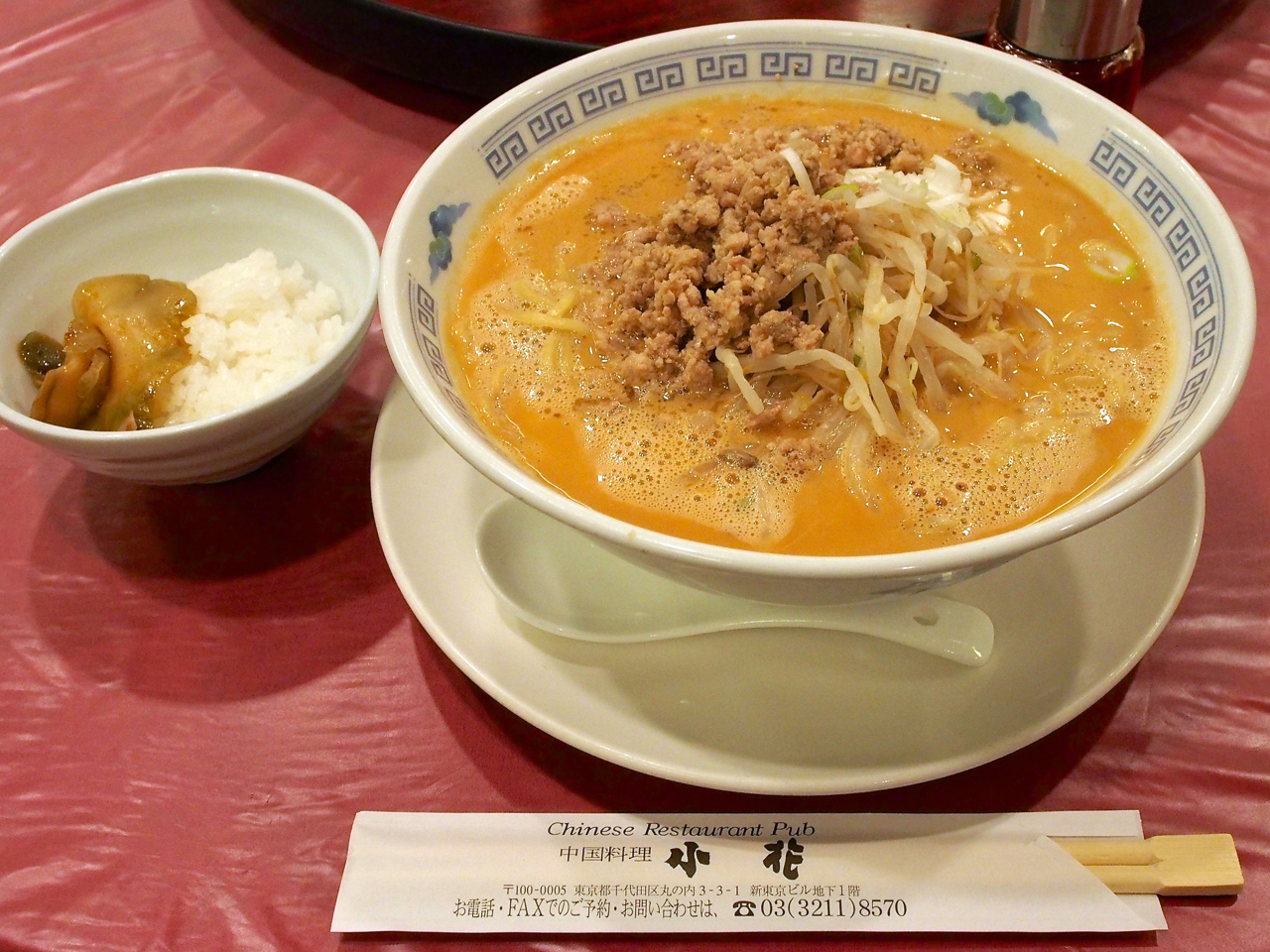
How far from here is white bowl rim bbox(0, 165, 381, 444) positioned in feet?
4.24

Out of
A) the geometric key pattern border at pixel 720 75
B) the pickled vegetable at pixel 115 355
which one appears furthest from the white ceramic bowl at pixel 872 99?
the pickled vegetable at pixel 115 355

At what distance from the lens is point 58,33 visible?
98.9 inches

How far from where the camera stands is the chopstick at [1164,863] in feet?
3.33

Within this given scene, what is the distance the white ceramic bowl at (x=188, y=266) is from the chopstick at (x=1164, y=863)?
1226mm

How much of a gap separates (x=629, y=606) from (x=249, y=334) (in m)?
0.86

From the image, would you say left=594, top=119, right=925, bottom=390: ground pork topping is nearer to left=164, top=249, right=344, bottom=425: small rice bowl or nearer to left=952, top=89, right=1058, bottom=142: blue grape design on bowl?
left=952, top=89, right=1058, bottom=142: blue grape design on bowl

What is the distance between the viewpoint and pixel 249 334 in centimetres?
155

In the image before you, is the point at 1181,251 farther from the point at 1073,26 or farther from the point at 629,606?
the point at 629,606

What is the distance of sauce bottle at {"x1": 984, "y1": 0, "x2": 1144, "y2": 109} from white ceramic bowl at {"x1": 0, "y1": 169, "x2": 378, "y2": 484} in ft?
4.05

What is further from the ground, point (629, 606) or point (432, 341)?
point (432, 341)

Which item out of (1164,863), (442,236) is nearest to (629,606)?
(442,236)

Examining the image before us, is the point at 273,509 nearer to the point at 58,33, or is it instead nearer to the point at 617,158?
the point at 617,158

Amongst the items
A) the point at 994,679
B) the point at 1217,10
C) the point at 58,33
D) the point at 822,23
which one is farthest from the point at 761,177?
the point at 58,33

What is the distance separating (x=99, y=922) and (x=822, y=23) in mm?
Answer: 1671
